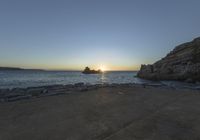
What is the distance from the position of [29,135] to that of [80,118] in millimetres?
1657

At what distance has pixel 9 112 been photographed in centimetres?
592

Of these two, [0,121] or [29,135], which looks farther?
[0,121]

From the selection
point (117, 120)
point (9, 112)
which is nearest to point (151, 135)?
point (117, 120)

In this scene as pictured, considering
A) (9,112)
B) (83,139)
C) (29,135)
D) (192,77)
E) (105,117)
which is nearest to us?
(83,139)

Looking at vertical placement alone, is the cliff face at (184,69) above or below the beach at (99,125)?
above

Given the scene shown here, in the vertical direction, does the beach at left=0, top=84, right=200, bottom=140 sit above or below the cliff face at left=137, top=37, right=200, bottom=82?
below

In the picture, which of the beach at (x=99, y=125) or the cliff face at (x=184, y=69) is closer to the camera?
the beach at (x=99, y=125)

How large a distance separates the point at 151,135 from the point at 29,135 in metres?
2.88

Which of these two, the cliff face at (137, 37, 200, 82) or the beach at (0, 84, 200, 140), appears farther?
the cliff face at (137, 37, 200, 82)

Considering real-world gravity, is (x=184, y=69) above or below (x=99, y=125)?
above

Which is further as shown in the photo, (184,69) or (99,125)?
(184,69)

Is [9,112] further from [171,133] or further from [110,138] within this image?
[171,133]

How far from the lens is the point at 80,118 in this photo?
16.6 ft

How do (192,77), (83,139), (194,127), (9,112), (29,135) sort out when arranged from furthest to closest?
(192,77) < (9,112) < (194,127) < (29,135) < (83,139)
